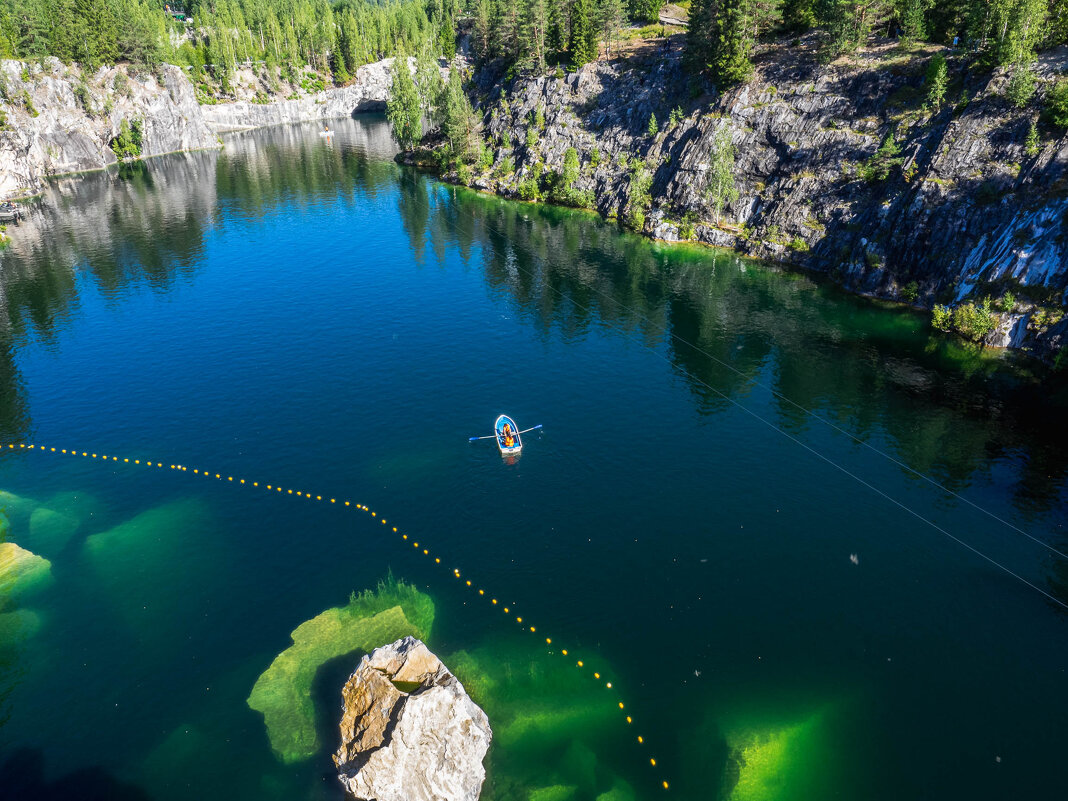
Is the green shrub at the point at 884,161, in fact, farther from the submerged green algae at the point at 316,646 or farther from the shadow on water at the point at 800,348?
the submerged green algae at the point at 316,646

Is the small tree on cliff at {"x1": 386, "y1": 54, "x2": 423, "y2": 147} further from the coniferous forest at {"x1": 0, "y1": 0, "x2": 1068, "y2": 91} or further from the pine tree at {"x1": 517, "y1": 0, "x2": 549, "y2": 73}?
the pine tree at {"x1": 517, "y1": 0, "x2": 549, "y2": 73}

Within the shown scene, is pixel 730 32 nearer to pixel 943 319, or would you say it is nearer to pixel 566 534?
pixel 943 319

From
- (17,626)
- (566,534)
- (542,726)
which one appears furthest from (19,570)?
(566,534)

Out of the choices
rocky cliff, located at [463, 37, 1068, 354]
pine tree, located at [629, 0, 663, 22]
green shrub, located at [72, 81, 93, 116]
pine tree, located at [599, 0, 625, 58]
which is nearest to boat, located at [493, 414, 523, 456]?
rocky cliff, located at [463, 37, 1068, 354]

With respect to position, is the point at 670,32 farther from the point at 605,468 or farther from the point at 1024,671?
the point at 1024,671

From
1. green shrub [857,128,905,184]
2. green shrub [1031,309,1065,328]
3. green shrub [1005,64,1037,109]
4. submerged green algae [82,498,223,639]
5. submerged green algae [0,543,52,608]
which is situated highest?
green shrub [1005,64,1037,109]

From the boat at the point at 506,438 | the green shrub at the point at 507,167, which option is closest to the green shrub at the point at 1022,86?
the boat at the point at 506,438
